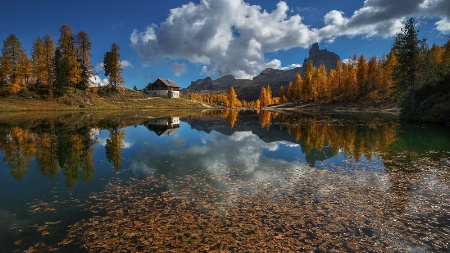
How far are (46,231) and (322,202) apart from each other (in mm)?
11727

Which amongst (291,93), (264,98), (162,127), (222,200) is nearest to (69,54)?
(162,127)

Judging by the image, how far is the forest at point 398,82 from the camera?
160 ft

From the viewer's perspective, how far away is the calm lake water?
356 inches

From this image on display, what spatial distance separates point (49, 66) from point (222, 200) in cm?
9109

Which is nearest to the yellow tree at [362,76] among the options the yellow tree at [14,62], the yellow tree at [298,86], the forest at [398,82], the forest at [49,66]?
the forest at [398,82]

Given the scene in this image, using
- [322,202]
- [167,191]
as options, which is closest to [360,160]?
[322,202]

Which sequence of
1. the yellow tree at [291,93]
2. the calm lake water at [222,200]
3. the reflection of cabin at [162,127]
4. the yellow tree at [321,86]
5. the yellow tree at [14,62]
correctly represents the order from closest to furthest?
the calm lake water at [222,200] → the reflection of cabin at [162,127] → the yellow tree at [14,62] → the yellow tree at [321,86] → the yellow tree at [291,93]

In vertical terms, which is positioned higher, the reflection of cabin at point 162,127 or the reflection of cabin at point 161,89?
the reflection of cabin at point 161,89

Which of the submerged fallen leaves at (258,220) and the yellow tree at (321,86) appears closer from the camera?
the submerged fallen leaves at (258,220)

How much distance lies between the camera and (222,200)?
12805 mm

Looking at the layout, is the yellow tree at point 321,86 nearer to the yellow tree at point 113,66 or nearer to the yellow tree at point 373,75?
the yellow tree at point 373,75

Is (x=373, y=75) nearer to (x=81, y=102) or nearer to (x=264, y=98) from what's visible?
(x=264, y=98)

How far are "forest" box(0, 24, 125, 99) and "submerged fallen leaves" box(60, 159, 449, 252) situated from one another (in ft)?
270

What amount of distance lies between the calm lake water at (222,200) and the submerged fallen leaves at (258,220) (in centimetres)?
5
